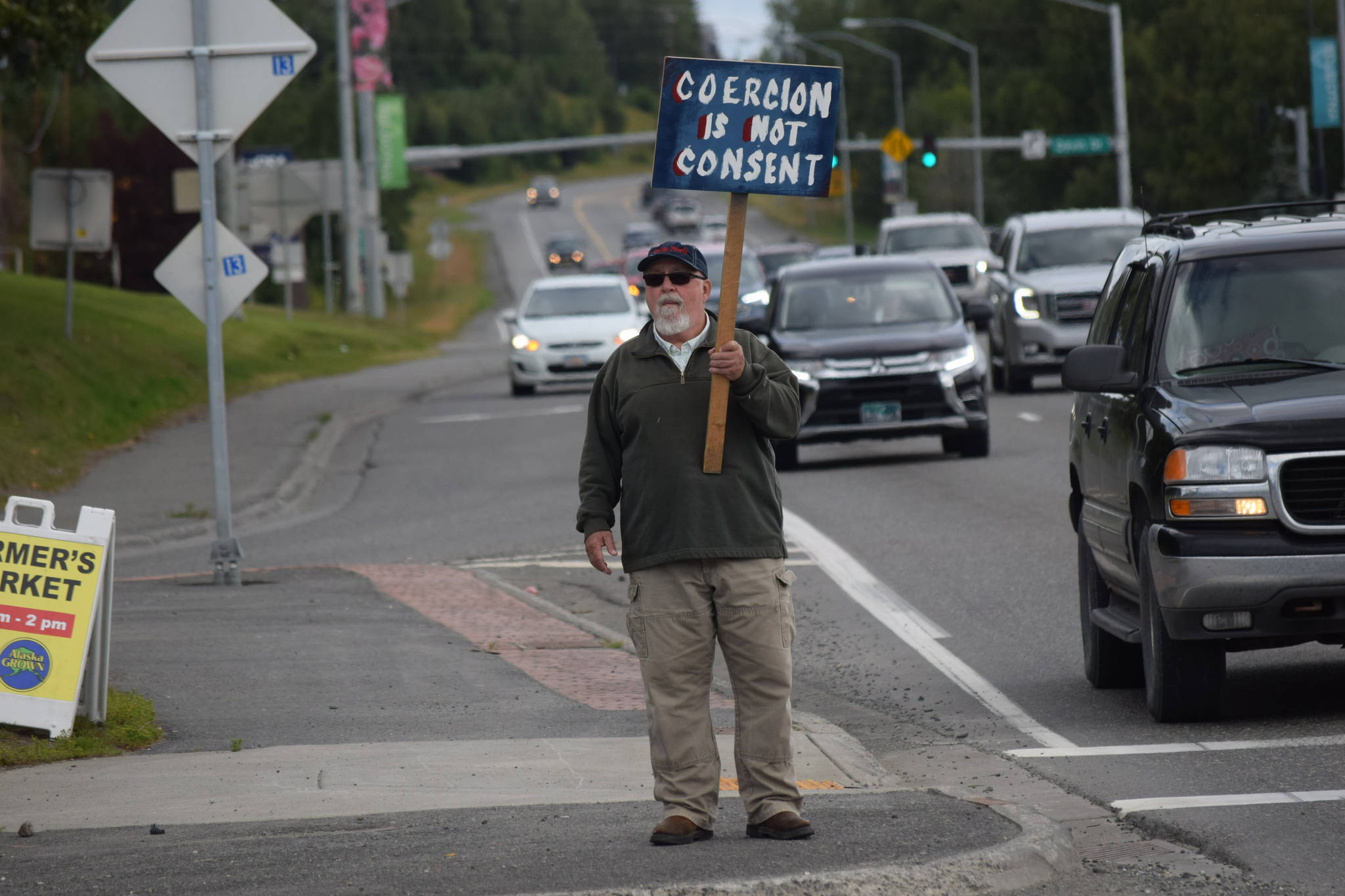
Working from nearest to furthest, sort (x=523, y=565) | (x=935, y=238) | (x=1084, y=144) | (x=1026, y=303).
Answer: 1. (x=523, y=565)
2. (x=1026, y=303)
3. (x=935, y=238)
4. (x=1084, y=144)

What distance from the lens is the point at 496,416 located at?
2797cm

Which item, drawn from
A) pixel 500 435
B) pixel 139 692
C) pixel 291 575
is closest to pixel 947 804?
pixel 139 692

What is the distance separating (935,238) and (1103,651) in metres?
29.4

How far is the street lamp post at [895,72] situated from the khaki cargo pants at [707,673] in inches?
2445

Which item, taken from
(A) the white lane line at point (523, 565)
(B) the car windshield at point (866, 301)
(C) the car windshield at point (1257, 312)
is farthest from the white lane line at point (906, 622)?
(B) the car windshield at point (866, 301)

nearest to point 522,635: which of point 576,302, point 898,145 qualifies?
point 576,302

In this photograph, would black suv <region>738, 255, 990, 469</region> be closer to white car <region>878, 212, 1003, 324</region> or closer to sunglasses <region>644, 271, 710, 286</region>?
sunglasses <region>644, 271, 710, 286</region>

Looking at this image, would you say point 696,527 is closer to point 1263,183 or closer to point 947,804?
point 947,804

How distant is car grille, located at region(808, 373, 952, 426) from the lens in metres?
18.3

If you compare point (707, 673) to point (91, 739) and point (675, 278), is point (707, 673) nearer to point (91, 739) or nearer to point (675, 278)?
point (675, 278)

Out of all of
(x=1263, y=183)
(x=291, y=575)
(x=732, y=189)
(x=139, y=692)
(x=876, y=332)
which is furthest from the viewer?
(x=1263, y=183)

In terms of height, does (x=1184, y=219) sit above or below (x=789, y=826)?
above

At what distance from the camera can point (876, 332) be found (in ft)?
61.9

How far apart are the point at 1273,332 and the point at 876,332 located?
10546mm
